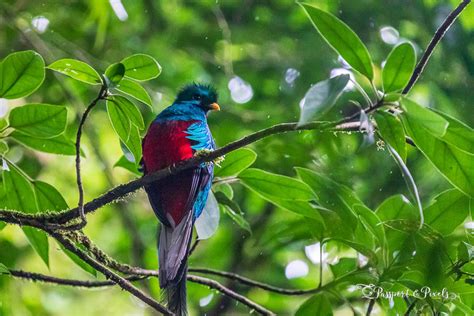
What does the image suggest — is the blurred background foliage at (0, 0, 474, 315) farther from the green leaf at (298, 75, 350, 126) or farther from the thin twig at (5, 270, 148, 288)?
the green leaf at (298, 75, 350, 126)

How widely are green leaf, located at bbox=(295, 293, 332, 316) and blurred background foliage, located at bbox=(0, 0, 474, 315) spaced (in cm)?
168

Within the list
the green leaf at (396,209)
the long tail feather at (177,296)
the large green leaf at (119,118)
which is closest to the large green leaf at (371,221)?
the green leaf at (396,209)

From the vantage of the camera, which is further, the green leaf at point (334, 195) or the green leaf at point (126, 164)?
the green leaf at point (126, 164)

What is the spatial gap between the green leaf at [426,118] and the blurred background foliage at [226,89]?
2.42 metres

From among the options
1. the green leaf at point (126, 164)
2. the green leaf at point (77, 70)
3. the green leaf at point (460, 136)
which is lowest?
the green leaf at point (460, 136)

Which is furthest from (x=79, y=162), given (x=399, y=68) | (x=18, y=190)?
(x=399, y=68)

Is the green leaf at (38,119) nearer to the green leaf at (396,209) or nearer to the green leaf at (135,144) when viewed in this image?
the green leaf at (135,144)

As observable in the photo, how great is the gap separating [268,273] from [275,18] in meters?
1.84

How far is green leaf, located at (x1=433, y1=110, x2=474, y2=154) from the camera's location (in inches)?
73.5

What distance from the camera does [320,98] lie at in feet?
5.57

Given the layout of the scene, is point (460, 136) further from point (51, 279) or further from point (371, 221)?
point (51, 279)

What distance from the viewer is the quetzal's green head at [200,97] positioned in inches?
137

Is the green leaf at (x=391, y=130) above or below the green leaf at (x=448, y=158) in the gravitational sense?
above

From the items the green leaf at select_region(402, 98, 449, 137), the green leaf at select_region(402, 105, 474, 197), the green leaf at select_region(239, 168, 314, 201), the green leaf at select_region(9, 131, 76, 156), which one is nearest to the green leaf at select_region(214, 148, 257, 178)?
the green leaf at select_region(239, 168, 314, 201)
